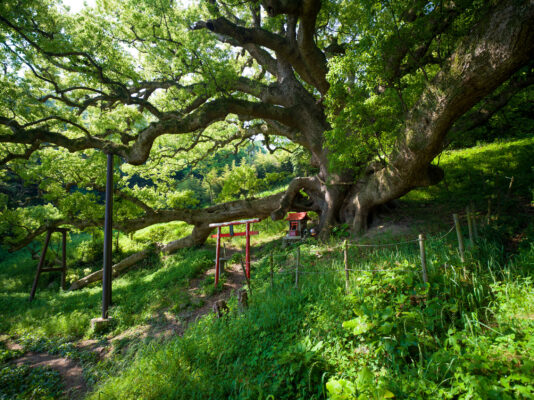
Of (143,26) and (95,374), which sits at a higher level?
(143,26)

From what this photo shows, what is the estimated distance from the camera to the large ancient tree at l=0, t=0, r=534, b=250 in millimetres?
4852

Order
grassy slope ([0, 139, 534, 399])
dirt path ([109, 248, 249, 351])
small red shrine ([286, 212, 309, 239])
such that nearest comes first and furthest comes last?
grassy slope ([0, 139, 534, 399])
dirt path ([109, 248, 249, 351])
small red shrine ([286, 212, 309, 239])

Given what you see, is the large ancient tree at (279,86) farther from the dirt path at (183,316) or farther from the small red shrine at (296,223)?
the dirt path at (183,316)

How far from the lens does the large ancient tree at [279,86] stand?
15.9 feet

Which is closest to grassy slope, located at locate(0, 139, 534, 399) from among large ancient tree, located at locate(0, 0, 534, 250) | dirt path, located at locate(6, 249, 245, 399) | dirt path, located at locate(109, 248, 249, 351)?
dirt path, located at locate(6, 249, 245, 399)

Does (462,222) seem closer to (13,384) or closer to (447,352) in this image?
(447,352)

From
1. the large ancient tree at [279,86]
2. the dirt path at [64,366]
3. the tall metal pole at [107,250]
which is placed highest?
the large ancient tree at [279,86]

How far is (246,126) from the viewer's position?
13117 mm

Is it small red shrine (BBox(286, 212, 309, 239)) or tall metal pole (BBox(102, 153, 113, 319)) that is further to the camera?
small red shrine (BBox(286, 212, 309, 239))

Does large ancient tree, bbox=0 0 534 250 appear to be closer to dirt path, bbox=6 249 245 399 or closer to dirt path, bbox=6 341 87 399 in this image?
dirt path, bbox=6 249 245 399

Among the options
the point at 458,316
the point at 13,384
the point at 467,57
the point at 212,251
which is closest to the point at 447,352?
the point at 458,316

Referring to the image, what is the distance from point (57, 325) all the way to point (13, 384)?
3.09m

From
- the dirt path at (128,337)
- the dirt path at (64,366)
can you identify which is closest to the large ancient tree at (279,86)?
the dirt path at (128,337)

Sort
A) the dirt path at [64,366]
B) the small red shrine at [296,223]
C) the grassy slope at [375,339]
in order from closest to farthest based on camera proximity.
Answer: the grassy slope at [375,339] < the dirt path at [64,366] < the small red shrine at [296,223]
